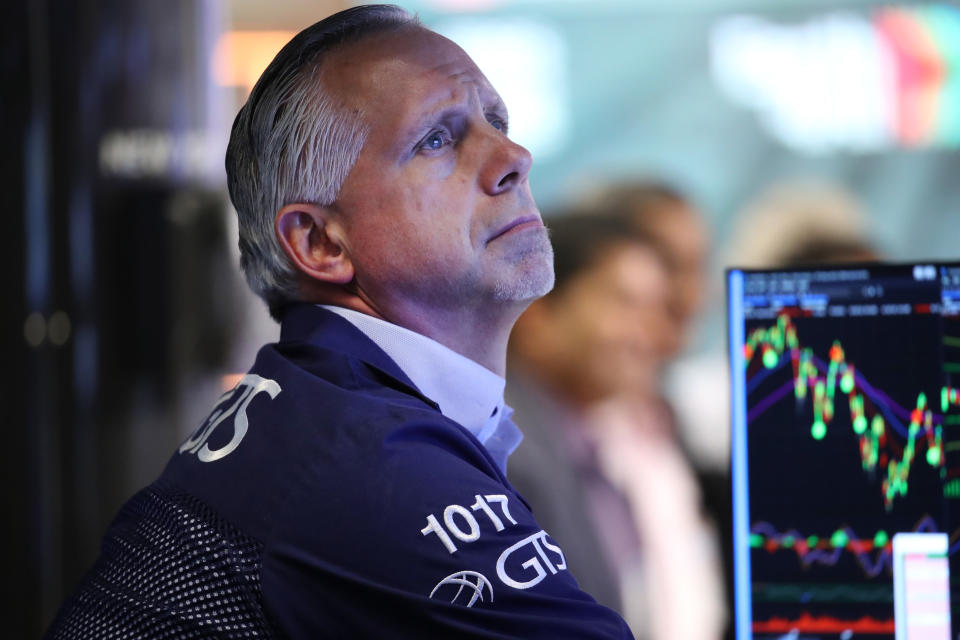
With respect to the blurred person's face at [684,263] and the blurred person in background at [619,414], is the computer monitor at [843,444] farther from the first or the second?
the blurred person's face at [684,263]

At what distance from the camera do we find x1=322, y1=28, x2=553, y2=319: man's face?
128 cm

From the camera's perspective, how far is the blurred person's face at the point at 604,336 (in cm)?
308

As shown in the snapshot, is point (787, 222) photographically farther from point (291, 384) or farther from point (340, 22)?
point (291, 384)

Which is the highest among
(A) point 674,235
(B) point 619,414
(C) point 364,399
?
(A) point 674,235

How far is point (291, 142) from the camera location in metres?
1.31

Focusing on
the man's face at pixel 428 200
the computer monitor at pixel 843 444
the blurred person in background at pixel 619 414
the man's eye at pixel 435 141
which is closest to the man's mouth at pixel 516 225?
the man's face at pixel 428 200

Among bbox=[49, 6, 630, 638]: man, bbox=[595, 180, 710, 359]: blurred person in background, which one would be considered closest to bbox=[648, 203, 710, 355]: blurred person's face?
bbox=[595, 180, 710, 359]: blurred person in background

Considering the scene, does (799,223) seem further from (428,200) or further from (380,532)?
(380,532)

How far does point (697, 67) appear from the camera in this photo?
121 inches

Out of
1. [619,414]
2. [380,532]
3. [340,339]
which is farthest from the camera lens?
[619,414]

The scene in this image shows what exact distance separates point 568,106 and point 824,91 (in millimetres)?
680

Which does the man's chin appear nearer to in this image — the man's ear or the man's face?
the man's face

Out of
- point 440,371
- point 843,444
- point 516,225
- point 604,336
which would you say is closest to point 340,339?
point 440,371

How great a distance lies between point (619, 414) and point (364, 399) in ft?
6.88
